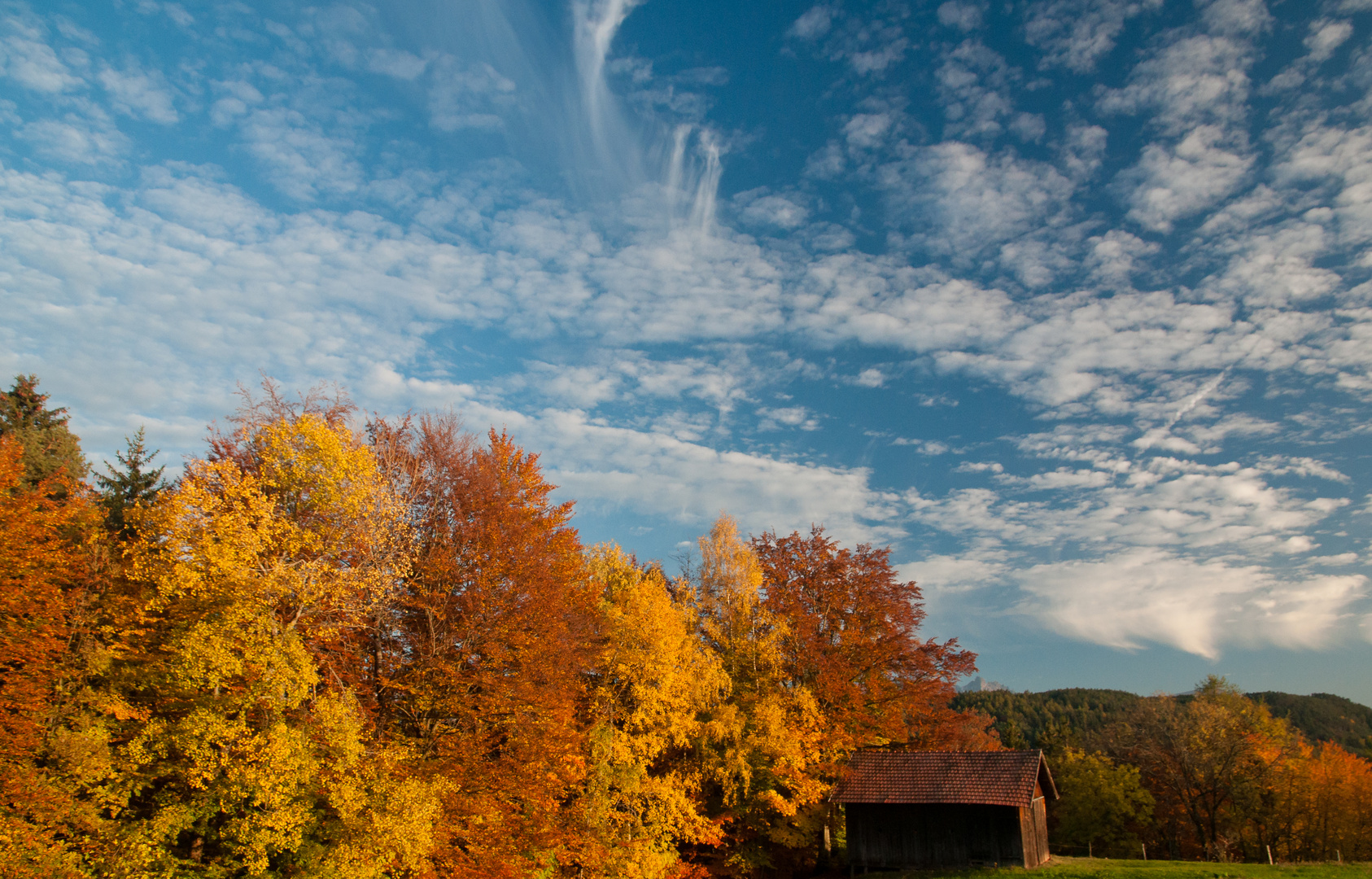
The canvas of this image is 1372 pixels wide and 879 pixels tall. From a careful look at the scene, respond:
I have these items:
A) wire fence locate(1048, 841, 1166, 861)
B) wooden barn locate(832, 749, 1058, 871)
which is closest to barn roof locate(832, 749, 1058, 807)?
wooden barn locate(832, 749, 1058, 871)

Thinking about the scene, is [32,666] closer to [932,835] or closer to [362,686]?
[362,686]

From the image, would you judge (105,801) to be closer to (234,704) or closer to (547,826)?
(234,704)

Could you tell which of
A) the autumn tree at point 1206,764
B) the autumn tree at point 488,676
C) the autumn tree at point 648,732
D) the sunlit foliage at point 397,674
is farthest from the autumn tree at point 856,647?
the autumn tree at point 1206,764

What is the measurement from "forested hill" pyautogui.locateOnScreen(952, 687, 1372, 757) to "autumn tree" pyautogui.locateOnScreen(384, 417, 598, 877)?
76.1 m

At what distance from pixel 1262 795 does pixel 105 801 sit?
6244 centimetres

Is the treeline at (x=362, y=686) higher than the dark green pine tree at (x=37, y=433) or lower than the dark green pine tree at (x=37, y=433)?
lower

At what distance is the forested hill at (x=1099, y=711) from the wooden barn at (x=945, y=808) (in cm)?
6002

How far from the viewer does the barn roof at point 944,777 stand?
30.7 metres

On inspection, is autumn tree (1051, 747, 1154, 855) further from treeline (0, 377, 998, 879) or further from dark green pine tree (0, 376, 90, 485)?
dark green pine tree (0, 376, 90, 485)

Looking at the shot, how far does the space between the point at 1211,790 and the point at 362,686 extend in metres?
52.7

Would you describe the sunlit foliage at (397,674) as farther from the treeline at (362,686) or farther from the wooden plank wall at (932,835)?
the wooden plank wall at (932,835)

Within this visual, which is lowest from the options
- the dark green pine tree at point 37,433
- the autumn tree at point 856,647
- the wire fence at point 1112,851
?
the wire fence at point 1112,851

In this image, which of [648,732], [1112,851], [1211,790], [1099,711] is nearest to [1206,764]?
[1211,790]

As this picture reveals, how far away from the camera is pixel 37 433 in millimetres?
33281
